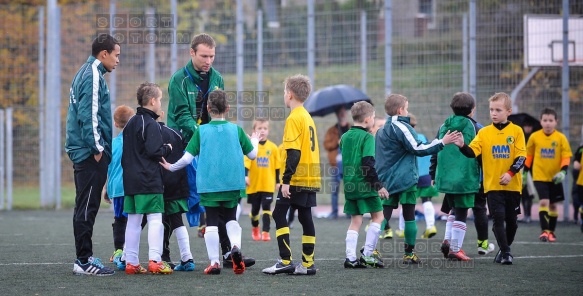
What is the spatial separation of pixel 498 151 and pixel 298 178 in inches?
91.2

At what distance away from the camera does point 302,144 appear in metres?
7.84

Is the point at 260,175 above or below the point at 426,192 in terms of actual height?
above

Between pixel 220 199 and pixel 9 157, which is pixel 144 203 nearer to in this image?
pixel 220 199

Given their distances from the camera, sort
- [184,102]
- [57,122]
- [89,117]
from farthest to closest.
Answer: [57,122] < [184,102] < [89,117]

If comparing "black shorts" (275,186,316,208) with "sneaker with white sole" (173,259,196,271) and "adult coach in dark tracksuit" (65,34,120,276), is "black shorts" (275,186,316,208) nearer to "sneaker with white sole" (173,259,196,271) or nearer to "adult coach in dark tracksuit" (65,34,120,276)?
"sneaker with white sole" (173,259,196,271)

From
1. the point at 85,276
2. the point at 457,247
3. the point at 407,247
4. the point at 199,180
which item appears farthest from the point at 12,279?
the point at 457,247

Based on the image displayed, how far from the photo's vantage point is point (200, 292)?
257 inches

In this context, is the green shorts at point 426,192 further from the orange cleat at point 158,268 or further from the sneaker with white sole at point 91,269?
the sneaker with white sole at point 91,269

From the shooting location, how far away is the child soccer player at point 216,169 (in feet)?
25.5

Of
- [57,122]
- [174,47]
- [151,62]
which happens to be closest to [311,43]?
[174,47]

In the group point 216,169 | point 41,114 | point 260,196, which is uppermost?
point 41,114

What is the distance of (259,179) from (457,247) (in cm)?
386

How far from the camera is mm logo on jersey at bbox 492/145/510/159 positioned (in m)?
8.98

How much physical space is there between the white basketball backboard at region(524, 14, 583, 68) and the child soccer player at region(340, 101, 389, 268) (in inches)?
310
